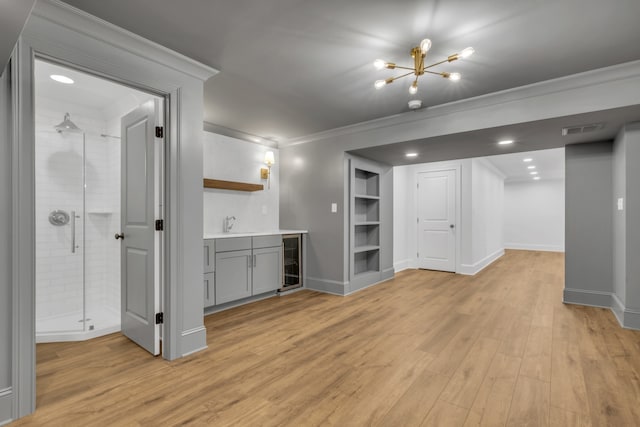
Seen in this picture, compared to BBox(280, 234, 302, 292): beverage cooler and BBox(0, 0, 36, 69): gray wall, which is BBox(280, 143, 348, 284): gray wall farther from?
BBox(0, 0, 36, 69): gray wall

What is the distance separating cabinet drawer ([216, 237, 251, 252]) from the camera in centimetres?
365

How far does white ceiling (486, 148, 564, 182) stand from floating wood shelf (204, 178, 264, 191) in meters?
4.95

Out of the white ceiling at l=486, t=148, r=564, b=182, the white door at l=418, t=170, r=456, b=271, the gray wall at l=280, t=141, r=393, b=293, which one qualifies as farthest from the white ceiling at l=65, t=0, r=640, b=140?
the white ceiling at l=486, t=148, r=564, b=182

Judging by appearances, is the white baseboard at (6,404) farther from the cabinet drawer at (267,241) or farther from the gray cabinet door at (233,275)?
the cabinet drawer at (267,241)

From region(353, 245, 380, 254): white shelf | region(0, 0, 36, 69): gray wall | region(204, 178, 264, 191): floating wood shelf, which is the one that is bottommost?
region(353, 245, 380, 254): white shelf

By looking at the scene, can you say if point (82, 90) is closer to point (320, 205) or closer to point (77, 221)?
point (77, 221)

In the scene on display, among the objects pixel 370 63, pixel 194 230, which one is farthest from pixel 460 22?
pixel 194 230

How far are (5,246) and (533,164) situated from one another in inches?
357

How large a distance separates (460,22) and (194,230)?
2.45 metres

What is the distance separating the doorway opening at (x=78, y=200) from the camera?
131 inches

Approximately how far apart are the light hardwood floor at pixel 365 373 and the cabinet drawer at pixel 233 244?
76 centimetres

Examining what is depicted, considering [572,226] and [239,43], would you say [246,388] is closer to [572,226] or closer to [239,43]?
[239,43]

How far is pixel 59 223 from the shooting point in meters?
3.49

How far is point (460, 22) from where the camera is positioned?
2.03 metres
